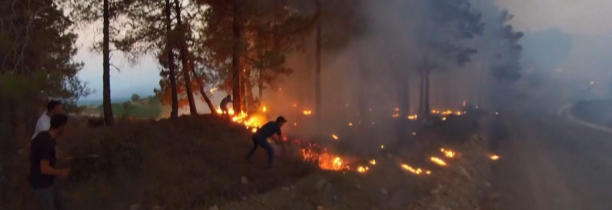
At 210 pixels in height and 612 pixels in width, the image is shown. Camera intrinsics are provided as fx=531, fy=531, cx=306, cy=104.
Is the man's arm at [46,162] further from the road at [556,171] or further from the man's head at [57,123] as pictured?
the road at [556,171]

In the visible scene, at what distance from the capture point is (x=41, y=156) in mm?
6238

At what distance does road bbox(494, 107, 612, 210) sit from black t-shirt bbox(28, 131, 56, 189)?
929cm

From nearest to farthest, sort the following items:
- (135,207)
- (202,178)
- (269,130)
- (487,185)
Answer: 1. (135,207)
2. (202,178)
3. (269,130)
4. (487,185)

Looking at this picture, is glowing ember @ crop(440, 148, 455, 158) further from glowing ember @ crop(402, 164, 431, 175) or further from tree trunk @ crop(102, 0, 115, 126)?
tree trunk @ crop(102, 0, 115, 126)

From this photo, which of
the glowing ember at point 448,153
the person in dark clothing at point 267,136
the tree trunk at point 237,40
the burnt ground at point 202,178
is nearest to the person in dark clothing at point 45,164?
the burnt ground at point 202,178

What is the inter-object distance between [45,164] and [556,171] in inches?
550

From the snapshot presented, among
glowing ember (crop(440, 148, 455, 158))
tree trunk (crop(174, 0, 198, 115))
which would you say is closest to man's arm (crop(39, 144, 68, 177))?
tree trunk (crop(174, 0, 198, 115))

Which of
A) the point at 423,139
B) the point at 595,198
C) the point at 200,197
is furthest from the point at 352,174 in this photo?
the point at 423,139

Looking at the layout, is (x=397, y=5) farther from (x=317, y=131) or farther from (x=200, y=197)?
(x=200, y=197)

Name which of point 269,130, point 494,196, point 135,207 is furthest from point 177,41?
point 494,196

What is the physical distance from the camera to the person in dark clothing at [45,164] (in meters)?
6.25

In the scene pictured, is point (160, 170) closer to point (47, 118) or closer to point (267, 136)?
point (267, 136)

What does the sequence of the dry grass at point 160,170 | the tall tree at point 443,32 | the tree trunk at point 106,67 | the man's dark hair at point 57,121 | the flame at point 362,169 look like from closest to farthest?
1. the man's dark hair at point 57,121
2. the dry grass at point 160,170
3. the flame at point 362,169
4. the tree trunk at point 106,67
5. the tall tree at point 443,32

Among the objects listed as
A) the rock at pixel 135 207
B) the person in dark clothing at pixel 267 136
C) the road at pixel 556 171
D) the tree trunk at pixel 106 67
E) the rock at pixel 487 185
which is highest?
A: the tree trunk at pixel 106 67
